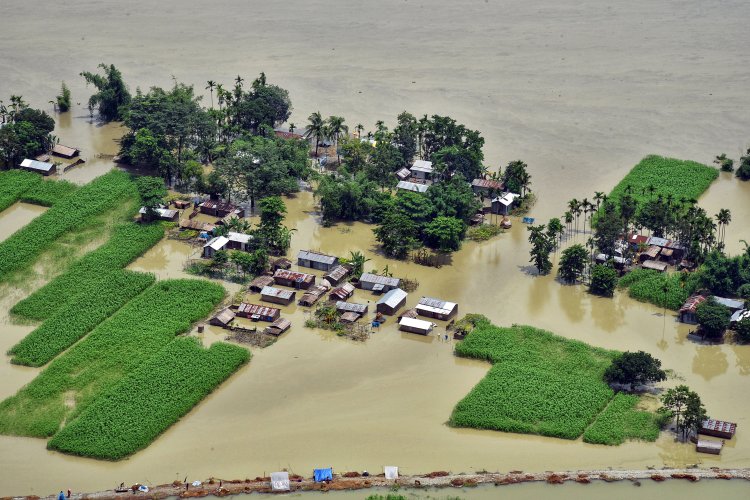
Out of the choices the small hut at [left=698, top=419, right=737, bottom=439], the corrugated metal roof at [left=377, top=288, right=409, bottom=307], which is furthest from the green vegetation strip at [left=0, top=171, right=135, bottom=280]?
the small hut at [left=698, top=419, right=737, bottom=439]

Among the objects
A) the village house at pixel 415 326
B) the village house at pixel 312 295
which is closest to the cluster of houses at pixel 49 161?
the village house at pixel 312 295

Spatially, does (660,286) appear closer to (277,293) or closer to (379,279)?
(379,279)

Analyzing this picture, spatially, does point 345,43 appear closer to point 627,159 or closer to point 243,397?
point 627,159

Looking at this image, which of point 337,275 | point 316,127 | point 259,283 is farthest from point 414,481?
point 316,127

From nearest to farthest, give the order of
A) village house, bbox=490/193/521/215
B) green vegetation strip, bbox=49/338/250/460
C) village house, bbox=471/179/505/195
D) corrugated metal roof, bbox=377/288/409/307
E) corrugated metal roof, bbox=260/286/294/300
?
green vegetation strip, bbox=49/338/250/460
corrugated metal roof, bbox=377/288/409/307
corrugated metal roof, bbox=260/286/294/300
village house, bbox=490/193/521/215
village house, bbox=471/179/505/195

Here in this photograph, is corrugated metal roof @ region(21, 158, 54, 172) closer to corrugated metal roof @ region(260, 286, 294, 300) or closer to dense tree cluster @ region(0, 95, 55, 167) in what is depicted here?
dense tree cluster @ region(0, 95, 55, 167)
